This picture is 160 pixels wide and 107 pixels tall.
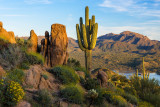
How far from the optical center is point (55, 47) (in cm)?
1622

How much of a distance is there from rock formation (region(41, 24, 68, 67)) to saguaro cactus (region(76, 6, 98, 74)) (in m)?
4.16

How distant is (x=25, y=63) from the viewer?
44.0 feet

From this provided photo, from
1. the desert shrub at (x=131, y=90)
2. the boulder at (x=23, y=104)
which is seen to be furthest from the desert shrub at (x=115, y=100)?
the boulder at (x=23, y=104)

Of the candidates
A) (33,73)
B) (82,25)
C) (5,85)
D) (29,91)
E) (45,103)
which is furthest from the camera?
(82,25)

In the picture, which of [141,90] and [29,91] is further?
[141,90]

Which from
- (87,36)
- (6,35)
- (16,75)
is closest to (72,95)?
(16,75)

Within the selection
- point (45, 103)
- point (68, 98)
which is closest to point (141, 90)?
point (68, 98)

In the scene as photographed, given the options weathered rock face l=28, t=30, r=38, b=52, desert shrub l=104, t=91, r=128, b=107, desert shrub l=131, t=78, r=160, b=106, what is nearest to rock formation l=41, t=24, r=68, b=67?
weathered rock face l=28, t=30, r=38, b=52

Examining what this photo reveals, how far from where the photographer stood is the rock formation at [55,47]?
53.1 feet

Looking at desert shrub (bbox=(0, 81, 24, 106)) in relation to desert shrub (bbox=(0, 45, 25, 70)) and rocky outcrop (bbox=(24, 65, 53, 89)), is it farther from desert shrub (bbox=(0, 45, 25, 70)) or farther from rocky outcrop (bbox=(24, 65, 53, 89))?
desert shrub (bbox=(0, 45, 25, 70))

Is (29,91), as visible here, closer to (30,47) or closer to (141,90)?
(30,47)

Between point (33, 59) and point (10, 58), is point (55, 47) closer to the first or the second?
point (33, 59)

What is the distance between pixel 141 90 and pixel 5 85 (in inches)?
452

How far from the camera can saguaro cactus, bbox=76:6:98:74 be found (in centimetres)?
2042
